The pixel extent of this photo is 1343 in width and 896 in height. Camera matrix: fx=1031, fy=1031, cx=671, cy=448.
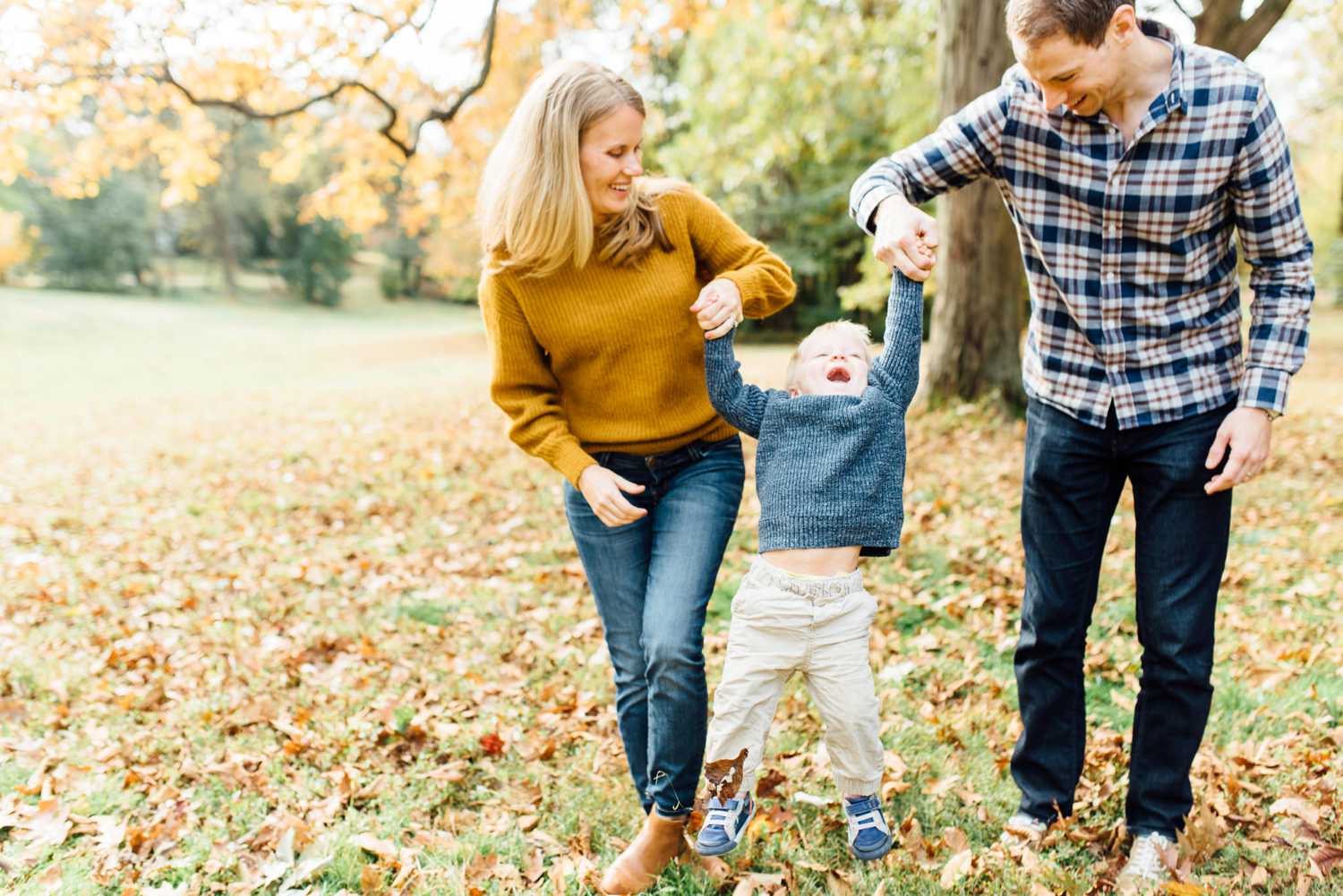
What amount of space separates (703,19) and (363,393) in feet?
25.0

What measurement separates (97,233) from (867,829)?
4619 centimetres

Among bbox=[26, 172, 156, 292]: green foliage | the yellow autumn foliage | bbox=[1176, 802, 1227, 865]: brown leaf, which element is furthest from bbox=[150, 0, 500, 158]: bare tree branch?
the yellow autumn foliage

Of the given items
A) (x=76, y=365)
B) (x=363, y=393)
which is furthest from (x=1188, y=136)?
(x=76, y=365)

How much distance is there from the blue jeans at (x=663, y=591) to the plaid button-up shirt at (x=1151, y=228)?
90 cm

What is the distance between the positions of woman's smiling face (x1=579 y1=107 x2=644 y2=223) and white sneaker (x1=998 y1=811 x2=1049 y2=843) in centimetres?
224

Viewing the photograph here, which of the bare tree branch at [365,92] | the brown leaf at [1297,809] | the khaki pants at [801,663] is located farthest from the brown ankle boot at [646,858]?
the bare tree branch at [365,92]

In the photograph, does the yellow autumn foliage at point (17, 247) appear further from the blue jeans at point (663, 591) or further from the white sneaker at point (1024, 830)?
the white sneaker at point (1024, 830)

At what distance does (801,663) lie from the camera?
280 centimetres

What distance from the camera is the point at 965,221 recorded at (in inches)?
325

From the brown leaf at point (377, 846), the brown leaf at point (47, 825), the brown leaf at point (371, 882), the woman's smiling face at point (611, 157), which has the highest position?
the woman's smiling face at point (611, 157)

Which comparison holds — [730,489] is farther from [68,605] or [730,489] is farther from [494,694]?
[68,605]

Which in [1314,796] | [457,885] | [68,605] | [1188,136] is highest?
[1188,136]

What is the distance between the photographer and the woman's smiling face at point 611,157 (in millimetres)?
2906

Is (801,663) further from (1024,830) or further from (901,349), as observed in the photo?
(1024,830)
